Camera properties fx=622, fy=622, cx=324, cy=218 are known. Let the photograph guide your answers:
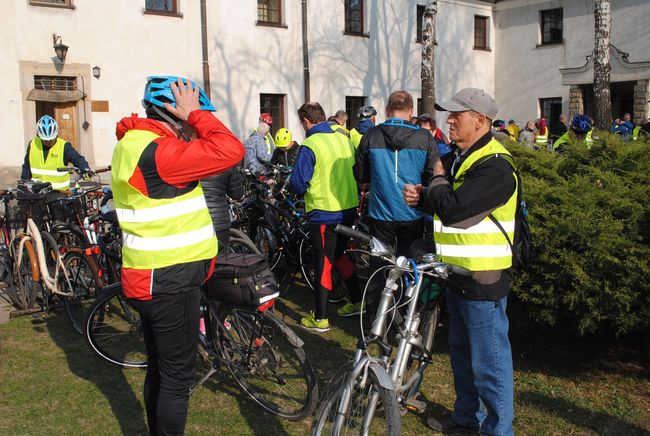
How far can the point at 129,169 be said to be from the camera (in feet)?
8.89

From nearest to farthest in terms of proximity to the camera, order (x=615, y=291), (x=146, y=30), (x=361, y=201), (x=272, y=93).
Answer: (x=615, y=291) < (x=361, y=201) < (x=146, y=30) < (x=272, y=93)

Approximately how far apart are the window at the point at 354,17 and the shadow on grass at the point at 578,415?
702 inches

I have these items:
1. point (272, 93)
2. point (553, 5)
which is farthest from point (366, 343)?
point (553, 5)

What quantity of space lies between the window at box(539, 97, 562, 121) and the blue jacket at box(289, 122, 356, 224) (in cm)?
2065

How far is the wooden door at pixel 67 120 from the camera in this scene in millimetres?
15945

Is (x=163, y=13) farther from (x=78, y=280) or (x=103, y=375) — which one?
(x=103, y=375)

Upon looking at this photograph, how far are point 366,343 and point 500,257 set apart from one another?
82 cm

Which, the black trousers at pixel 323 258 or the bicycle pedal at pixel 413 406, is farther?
the black trousers at pixel 323 258

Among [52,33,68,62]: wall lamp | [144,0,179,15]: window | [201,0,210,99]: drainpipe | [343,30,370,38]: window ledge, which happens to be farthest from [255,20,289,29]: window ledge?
[52,33,68,62]: wall lamp

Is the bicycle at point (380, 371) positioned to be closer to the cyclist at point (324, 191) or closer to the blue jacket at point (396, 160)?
the blue jacket at point (396, 160)

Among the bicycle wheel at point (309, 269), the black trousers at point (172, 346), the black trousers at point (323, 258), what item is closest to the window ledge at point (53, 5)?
the bicycle wheel at point (309, 269)

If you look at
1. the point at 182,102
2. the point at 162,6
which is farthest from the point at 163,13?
the point at 182,102

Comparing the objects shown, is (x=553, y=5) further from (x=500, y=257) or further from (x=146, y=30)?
(x=500, y=257)

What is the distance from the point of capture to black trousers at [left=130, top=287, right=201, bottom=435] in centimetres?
289
